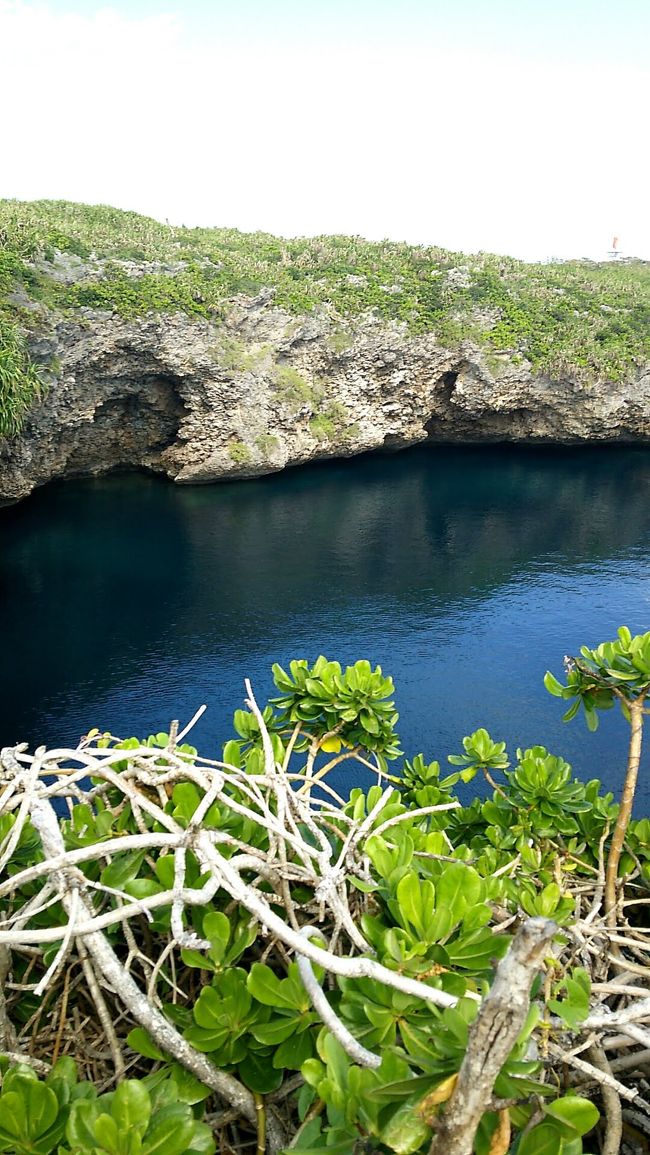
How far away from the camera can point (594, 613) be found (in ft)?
55.3

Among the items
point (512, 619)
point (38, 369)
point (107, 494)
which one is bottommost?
point (512, 619)

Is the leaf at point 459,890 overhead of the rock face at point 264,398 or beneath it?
beneath

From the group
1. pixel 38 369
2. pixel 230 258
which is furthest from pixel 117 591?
pixel 230 258

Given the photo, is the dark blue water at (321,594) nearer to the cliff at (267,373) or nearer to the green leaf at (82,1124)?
the cliff at (267,373)

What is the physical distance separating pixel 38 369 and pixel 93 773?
21.5 metres

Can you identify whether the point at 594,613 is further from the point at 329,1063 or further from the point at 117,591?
the point at 329,1063

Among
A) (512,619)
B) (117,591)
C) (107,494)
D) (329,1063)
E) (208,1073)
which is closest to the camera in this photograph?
(329,1063)

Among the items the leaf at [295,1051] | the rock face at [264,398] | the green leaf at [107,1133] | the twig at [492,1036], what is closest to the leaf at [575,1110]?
the twig at [492,1036]

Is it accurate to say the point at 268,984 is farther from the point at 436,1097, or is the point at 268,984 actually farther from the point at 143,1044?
the point at 436,1097

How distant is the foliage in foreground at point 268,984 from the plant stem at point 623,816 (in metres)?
0.13

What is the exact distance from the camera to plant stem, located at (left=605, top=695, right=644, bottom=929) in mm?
2391

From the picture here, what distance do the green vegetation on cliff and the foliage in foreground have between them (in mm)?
22918

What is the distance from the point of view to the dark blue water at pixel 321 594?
42.4 feet

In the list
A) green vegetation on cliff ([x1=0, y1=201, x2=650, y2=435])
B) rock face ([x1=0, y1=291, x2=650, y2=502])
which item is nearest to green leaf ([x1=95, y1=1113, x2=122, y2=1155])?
rock face ([x1=0, y1=291, x2=650, y2=502])
